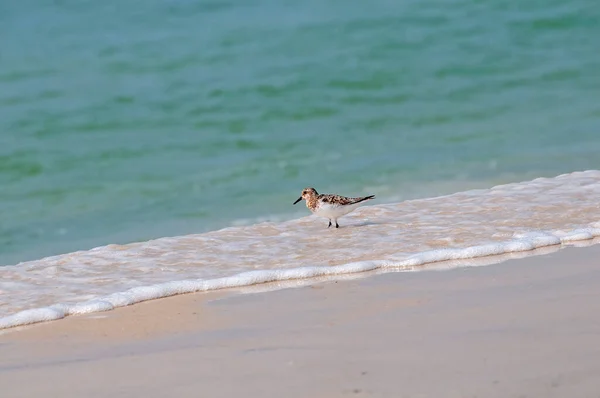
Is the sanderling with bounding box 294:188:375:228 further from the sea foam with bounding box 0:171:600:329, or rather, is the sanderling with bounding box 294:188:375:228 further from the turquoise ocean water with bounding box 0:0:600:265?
the turquoise ocean water with bounding box 0:0:600:265

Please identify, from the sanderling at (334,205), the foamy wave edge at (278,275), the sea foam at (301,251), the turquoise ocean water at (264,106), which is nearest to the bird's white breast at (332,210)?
the sanderling at (334,205)

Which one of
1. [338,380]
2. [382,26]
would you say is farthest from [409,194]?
[382,26]

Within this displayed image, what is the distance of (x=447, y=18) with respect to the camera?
17562 millimetres

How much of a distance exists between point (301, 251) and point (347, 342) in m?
2.60

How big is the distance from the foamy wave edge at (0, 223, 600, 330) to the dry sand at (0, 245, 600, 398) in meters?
0.13

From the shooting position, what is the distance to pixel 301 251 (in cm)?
755

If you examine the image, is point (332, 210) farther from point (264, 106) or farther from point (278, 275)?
point (264, 106)

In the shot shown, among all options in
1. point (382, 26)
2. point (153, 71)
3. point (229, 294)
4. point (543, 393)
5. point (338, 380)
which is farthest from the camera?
point (382, 26)

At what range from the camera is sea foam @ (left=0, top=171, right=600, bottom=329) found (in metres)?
6.60

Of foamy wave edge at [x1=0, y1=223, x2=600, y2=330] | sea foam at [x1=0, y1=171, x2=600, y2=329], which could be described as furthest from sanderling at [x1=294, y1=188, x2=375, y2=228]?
foamy wave edge at [x1=0, y1=223, x2=600, y2=330]

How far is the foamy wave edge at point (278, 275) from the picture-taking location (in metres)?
6.18

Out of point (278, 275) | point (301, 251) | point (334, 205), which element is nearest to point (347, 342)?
point (278, 275)

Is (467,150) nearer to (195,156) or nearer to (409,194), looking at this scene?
(409,194)

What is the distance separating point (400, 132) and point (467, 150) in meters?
1.18
